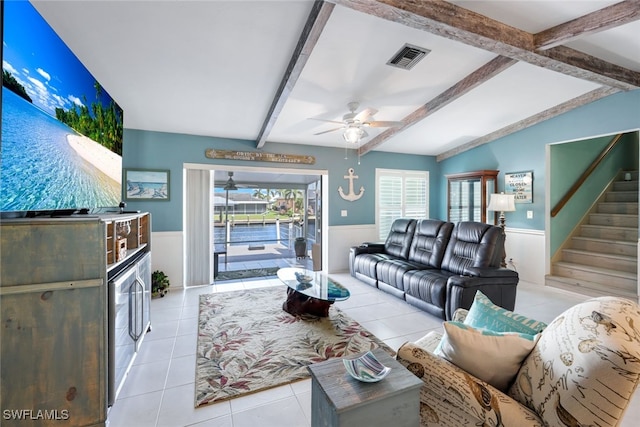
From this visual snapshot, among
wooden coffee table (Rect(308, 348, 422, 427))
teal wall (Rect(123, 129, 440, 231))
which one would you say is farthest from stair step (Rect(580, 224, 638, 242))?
wooden coffee table (Rect(308, 348, 422, 427))

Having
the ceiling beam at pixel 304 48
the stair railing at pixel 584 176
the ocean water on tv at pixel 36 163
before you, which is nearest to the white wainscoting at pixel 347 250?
the stair railing at pixel 584 176

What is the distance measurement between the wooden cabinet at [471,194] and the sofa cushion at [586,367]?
4.62 m

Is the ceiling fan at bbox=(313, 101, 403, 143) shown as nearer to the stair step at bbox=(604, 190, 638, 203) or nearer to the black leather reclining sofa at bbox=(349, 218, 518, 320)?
the black leather reclining sofa at bbox=(349, 218, 518, 320)

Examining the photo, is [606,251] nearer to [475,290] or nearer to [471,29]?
[475,290]

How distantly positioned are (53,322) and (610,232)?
6935 millimetres

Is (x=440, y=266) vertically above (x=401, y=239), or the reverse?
(x=401, y=239)

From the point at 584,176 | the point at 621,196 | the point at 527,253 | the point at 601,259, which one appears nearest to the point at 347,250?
the point at 527,253

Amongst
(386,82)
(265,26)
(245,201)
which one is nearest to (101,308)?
(265,26)

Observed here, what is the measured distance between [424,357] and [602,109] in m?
4.81

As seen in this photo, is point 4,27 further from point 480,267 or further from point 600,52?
point 600,52

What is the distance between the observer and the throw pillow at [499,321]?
1368 millimetres

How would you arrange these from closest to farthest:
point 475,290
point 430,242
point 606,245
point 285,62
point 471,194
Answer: point 285,62 < point 475,290 < point 430,242 < point 606,245 < point 471,194

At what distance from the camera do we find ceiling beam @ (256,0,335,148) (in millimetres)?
2129

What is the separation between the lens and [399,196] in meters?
6.17
